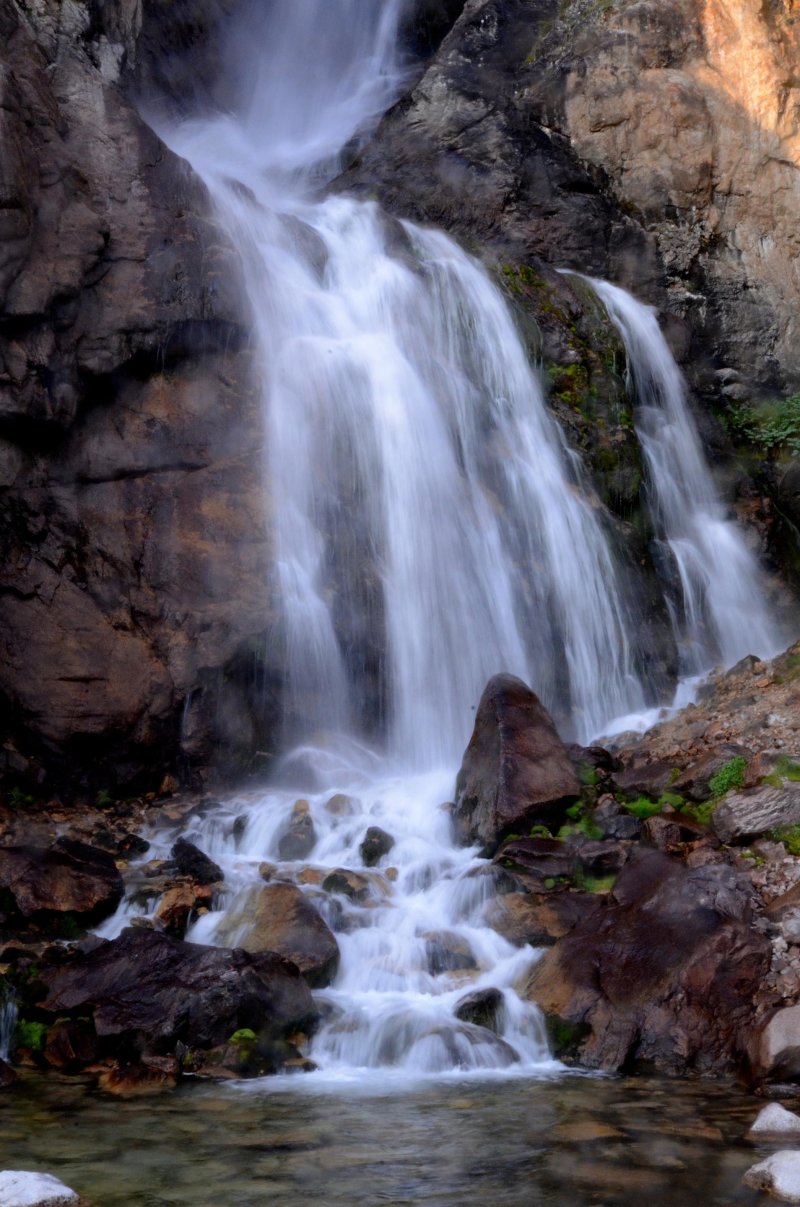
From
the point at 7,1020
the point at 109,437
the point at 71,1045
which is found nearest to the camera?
the point at 71,1045

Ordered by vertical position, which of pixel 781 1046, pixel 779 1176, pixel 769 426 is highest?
pixel 769 426

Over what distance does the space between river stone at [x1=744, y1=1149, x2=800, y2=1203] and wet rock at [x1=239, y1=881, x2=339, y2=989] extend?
3617 mm

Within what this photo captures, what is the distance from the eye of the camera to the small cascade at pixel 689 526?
14828 millimetres

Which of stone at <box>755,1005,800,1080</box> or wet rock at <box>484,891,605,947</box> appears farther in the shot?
wet rock at <box>484,891,605,947</box>

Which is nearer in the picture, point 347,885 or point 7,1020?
point 7,1020

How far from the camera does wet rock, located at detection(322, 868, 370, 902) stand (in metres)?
8.64

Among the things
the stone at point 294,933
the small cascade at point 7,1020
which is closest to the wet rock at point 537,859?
the stone at point 294,933

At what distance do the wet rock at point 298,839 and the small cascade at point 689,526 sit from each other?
20.5 ft

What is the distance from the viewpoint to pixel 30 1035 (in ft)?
23.0

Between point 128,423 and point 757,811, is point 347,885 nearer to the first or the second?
point 757,811

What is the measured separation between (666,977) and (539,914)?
139 centimetres

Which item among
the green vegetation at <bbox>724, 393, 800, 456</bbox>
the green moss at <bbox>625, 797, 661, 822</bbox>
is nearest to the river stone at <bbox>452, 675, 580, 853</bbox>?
the green moss at <bbox>625, 797, 661, 822</bbox>

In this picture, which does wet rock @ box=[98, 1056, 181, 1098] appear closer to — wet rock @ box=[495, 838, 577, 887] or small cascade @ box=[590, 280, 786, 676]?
wet rock @ box=[495, 838, 577, 887]

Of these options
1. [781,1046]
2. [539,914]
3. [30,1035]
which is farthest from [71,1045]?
[781,1046]
